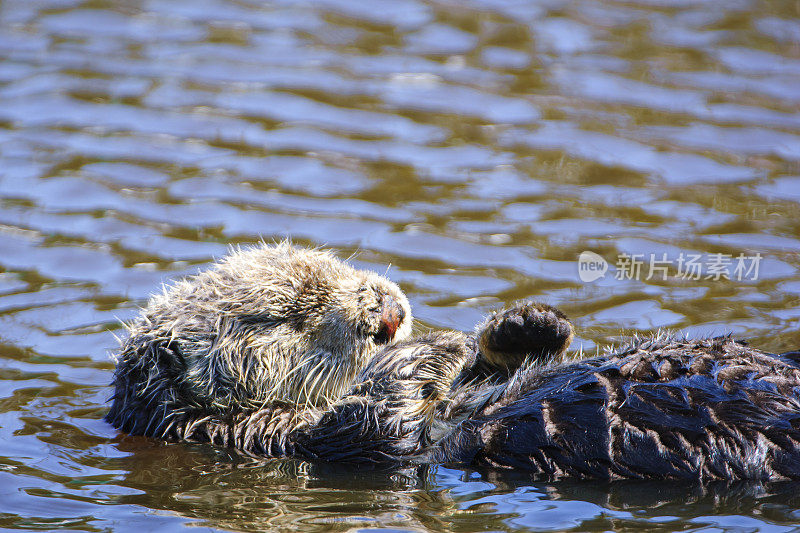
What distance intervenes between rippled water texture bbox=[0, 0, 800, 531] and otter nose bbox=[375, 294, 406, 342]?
0.66 metres

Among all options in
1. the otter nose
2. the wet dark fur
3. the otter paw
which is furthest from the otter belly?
the otter nose

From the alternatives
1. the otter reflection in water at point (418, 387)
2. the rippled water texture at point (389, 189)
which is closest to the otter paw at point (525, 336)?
the otter reflection in water at point (418, 387)

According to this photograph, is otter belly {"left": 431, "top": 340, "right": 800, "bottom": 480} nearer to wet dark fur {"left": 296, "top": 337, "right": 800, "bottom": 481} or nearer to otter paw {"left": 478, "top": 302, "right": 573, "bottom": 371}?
wet dark fur {"left": 296, "top": 337, "right": 800, "bottom": 481}

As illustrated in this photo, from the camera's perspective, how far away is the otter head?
4.50m

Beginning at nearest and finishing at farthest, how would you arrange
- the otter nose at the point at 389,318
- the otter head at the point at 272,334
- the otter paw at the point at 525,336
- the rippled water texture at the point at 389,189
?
the rippled water texture at the point at 389,189 < the otter paw at the point at 525,336 < the otter head at the point at 272,334 < the otter nose at the point at 389,318

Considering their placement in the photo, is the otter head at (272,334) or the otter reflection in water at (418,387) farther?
the otter head at (272,334)

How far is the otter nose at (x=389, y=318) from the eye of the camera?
15.1 feet

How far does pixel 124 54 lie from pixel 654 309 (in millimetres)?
5932

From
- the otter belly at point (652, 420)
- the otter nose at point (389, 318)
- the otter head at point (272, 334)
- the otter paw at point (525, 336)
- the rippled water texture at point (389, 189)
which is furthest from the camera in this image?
the otter nose at point (389, 318)

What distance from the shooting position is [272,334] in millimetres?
4543

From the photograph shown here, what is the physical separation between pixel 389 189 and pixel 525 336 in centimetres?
320

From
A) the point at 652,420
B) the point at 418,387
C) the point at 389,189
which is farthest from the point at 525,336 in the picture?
the point at 389,189

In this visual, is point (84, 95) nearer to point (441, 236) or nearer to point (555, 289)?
point (441, 236)

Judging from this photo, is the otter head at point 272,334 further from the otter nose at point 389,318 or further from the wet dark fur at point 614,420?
the wet dark fur at point 614,420
